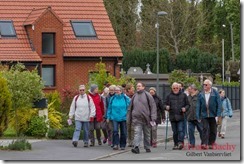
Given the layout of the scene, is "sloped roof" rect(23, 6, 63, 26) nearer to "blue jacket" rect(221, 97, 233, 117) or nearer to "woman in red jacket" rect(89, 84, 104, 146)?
"blue jacket" rect(221, 97, 233, 117)

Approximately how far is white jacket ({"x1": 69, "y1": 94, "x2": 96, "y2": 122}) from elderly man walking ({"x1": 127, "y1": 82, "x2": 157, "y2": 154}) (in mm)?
2301

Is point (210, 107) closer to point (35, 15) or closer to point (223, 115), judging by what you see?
point (223, 115)

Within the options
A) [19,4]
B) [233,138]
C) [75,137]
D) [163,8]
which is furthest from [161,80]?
[75,137]

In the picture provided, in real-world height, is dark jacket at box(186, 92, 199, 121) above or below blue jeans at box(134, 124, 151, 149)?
above

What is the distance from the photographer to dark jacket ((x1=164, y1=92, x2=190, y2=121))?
2314cm

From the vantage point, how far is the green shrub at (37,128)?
91.8 ft

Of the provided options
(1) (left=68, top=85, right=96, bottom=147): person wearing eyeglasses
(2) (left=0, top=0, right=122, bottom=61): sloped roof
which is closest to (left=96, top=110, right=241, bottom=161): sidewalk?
(1) (left=68, top=85, right=96, bottom=147): person wearing eyeglasses

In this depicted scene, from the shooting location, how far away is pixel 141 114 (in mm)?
22250

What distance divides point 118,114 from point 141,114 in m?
1.70

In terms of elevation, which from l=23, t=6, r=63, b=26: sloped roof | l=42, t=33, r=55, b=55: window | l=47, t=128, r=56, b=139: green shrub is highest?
l=23, t=6, r=63, b=26: sloped roof

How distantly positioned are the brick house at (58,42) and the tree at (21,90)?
58.5ft

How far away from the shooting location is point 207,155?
21.2m

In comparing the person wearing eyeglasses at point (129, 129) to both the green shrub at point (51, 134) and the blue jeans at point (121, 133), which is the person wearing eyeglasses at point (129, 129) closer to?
the blue jeans at point (121, 133)

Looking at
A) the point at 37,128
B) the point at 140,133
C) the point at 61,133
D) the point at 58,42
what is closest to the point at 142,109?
the point at 140,133
